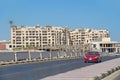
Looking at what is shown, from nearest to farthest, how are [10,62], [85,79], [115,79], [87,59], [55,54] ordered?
[85,79]
[115,79]
[10,62]
[87,59]
[55,54]

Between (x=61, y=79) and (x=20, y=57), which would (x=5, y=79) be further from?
(x=20, y=57)

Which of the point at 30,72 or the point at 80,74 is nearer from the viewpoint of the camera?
the point at 80,74

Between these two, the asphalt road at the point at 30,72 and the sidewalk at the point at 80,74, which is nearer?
the sidewalk at the point at 80,74

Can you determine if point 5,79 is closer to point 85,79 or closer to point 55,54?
point 85,79

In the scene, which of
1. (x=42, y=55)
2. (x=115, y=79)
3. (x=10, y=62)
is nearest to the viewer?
(x=115, y=79)

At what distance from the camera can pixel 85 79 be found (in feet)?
67.9

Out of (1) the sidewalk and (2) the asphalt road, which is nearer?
(1) the sidewalk

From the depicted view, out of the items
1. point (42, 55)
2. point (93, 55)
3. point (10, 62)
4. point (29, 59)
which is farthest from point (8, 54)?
point (42, 55)

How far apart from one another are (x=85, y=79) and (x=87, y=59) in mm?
35950

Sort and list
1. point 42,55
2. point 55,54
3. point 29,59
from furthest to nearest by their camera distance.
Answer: point 55,54
point 42,55
point 29,59

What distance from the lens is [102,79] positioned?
21.8 metres

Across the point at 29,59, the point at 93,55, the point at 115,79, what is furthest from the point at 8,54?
the point at 115,79

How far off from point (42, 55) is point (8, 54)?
16032mm

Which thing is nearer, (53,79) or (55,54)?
(53,79)
